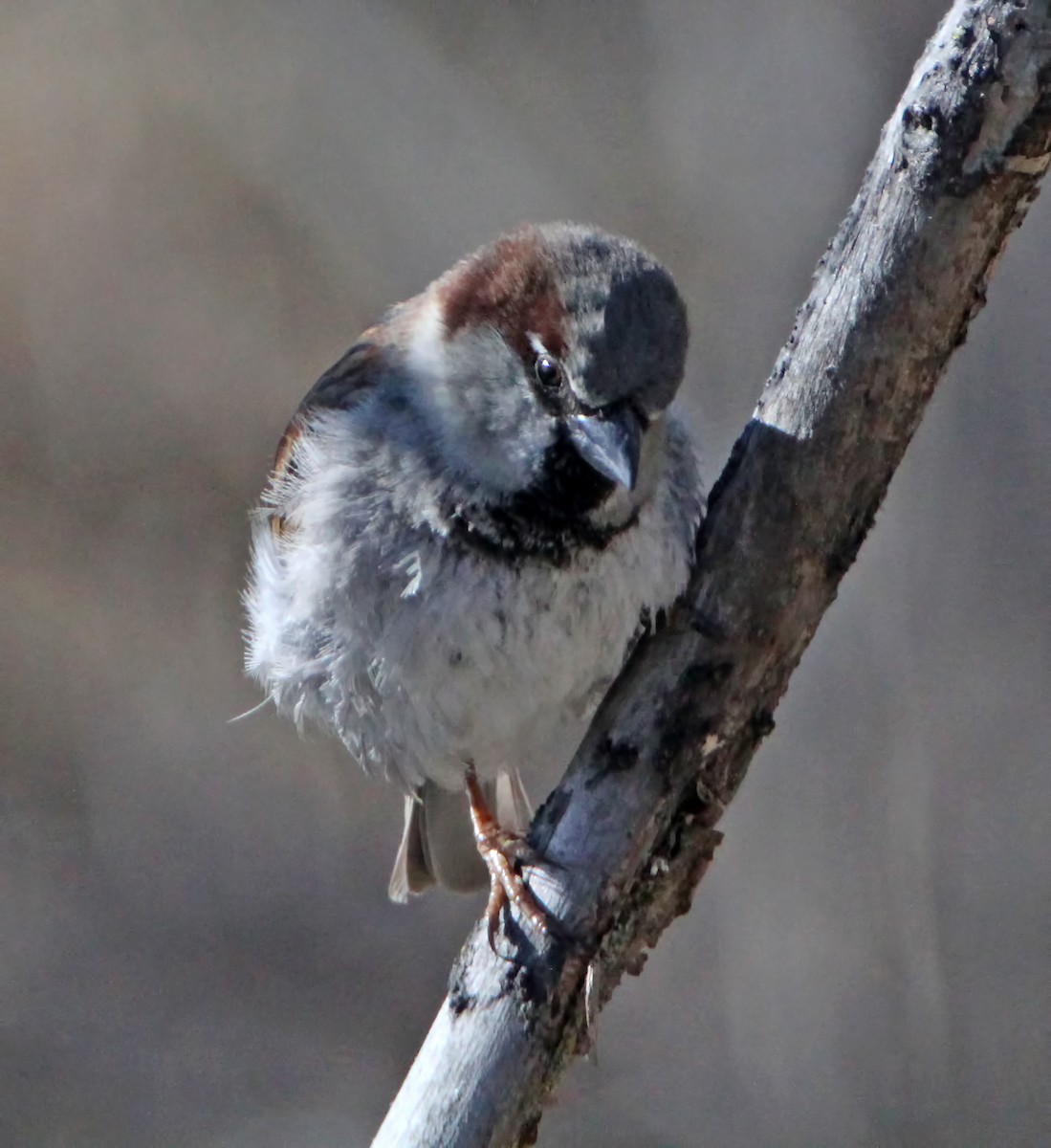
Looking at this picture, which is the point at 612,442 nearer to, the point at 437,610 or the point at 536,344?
the point at 536,344

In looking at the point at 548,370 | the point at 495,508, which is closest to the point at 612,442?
the point at 548,370

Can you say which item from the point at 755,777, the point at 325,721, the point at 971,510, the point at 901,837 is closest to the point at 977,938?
the point at 901,837

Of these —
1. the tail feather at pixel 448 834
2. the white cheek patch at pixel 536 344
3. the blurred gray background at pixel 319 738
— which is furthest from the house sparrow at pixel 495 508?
the blurred gray background at pixel 319 738

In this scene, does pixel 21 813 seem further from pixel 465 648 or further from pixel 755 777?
pixel 465 648

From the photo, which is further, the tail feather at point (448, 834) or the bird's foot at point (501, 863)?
the tail feather at point (448, 834)

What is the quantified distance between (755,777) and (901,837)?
369mm

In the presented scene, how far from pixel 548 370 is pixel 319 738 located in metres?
2.08

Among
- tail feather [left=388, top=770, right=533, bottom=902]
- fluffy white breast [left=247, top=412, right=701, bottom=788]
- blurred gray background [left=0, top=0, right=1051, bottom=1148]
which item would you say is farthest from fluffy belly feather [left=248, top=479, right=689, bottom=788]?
blurred gray background [left=0, top=0, right=1051, bottom=1148]

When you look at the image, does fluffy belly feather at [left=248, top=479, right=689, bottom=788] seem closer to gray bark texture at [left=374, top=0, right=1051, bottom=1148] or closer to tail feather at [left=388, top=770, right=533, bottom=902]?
gray bark texture at [left=374, top=0, right=1051, bottom=1148]

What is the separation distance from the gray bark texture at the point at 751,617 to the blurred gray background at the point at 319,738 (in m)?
1.42

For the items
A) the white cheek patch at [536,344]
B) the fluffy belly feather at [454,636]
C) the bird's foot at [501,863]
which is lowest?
the bird's foot at [501,863]

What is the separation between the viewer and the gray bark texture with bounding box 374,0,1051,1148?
1944 millimetres

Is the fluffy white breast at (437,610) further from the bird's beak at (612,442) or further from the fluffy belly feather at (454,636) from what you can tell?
the bird's beak at (612,442)

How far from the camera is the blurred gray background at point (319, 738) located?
3.61 meters
